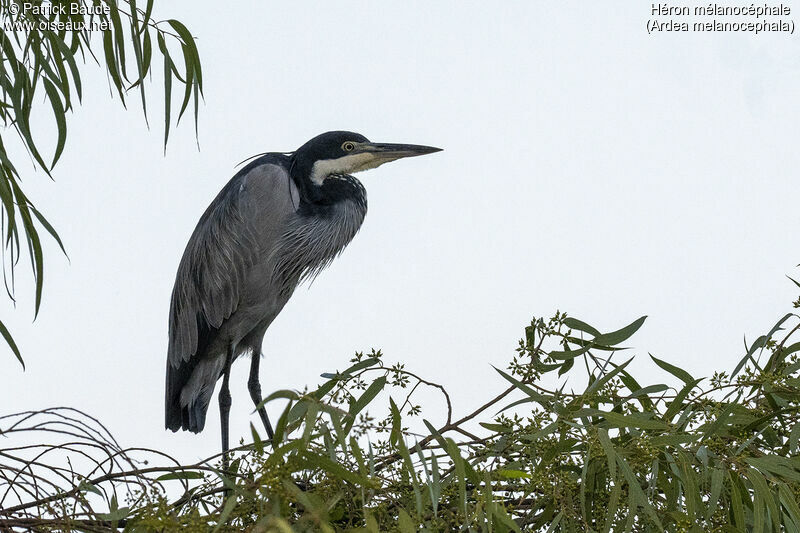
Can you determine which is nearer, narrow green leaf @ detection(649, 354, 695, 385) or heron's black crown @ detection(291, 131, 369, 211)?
narrow green leaf @ detection(649, 354, 695, 385)

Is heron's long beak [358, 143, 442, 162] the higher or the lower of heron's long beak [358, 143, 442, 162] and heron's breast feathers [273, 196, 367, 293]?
the higher

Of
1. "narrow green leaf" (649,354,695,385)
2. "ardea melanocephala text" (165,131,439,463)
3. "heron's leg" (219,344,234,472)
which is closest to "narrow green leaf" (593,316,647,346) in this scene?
"narrow green leaf" (649,354,695,385)

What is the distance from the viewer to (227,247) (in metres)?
2.77

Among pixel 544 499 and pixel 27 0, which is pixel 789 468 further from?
pixel 27 0

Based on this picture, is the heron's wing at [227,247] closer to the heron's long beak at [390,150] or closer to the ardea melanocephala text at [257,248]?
the ardea melanocephala text at [257,248]

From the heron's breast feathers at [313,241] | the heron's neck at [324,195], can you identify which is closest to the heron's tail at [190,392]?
the heron's breast feathers at [313,241]

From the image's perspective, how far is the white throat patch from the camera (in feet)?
8.96

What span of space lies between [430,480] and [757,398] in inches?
22.2

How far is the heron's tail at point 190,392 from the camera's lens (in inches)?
112

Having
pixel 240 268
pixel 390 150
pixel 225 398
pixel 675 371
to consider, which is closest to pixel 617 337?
pixel 675 371

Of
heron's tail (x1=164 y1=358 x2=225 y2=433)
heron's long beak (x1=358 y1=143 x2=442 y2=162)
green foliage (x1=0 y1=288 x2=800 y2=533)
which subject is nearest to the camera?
green foliage (x1=0 y1=288 x2=800 y2=533)

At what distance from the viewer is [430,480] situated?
1.04 meters

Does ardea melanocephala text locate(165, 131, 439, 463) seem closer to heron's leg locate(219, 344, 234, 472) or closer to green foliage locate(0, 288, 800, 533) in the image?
heron's leg locate(219, 344, 234, 472)

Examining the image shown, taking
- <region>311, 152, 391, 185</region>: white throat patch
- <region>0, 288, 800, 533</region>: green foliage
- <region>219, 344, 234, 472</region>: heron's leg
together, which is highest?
<region>311, 152, 391, 185</region>: white throat patch
